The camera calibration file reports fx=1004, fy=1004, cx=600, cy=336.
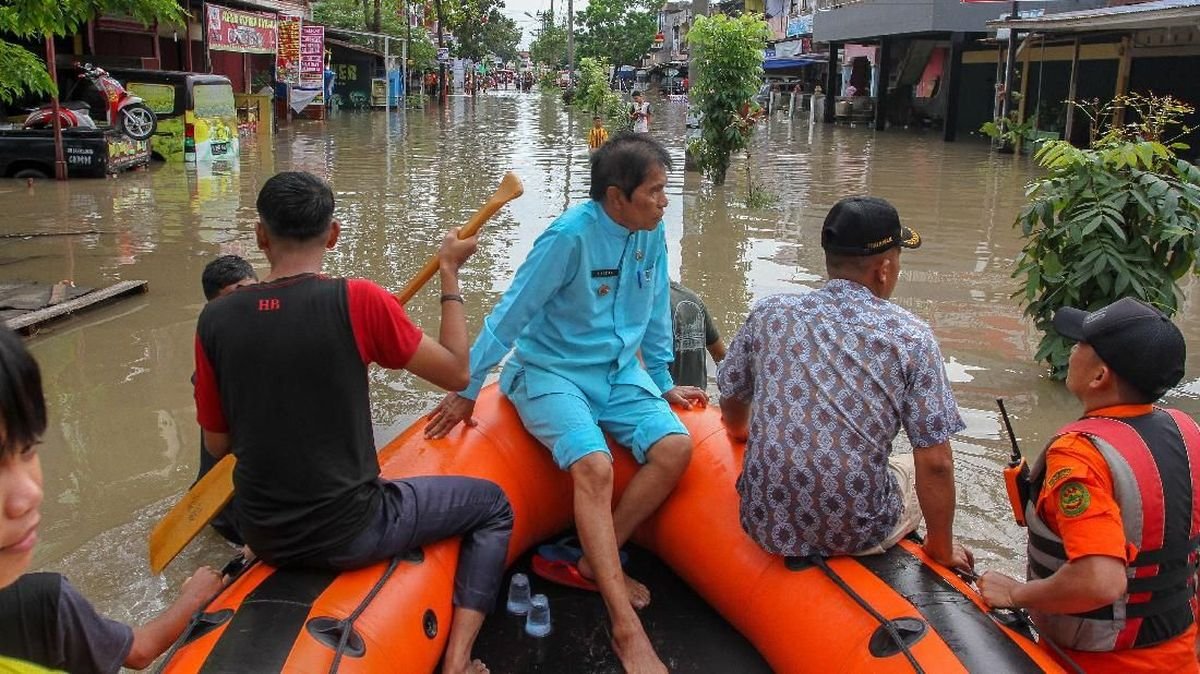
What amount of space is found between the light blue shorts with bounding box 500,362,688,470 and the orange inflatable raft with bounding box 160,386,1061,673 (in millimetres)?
166

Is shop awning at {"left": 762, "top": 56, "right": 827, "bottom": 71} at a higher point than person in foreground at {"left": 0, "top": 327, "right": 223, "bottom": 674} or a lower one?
higher

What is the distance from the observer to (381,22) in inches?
1497

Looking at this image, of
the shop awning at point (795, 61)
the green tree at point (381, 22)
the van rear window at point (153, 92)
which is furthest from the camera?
the shop awning at point (795, 61)

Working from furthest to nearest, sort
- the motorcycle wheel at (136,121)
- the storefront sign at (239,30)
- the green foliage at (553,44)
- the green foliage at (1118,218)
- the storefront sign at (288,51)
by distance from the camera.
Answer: the green foliage at (553,44)
the storefront sign at (288,51)
the storefront sign at (239,30)
the motorcycle wheel at (136,121)
the green foliage at (1118,218)

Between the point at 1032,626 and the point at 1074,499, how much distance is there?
542 mm

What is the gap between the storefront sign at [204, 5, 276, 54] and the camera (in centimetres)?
2116

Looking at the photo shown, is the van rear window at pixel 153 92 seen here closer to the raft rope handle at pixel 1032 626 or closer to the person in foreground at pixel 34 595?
the person in foreground at pixel 34 595

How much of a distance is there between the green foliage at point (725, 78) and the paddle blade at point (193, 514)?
11.6 m

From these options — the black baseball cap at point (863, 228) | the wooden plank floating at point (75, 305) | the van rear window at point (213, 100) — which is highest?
the van rear window at point (213, 100)

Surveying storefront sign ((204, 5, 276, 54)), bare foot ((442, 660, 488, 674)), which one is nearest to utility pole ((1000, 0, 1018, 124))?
storefront sign ((204, 5, 276, 54))

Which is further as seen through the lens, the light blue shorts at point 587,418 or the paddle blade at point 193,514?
the light blue shorts at point 587,418

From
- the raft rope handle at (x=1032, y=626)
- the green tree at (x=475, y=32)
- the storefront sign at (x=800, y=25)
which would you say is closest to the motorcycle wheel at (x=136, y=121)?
the raft rope handle at (x=1032, y=626)

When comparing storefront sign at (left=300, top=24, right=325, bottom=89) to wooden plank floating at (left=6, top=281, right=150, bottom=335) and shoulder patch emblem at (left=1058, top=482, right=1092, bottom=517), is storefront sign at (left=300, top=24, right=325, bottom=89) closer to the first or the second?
wooden plank floating at (left=6, top=281, right=150, bottom=335)

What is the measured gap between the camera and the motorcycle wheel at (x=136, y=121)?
51.9 ft
